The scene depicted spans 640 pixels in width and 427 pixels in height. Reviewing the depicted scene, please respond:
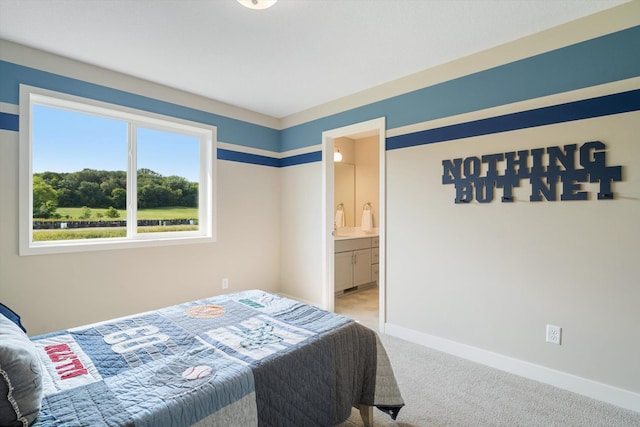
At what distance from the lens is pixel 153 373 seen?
1.33 meters

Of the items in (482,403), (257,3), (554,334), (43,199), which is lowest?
(482,403)

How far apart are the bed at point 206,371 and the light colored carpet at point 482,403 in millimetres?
317

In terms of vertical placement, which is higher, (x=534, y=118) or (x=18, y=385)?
(x=534, y=118)

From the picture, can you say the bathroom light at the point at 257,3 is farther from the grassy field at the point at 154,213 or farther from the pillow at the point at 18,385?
the grassy field at the point at 154,213

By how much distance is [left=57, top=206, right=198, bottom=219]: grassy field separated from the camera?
2.91 m

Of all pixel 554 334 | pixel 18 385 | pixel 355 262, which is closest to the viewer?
pixel 18 385

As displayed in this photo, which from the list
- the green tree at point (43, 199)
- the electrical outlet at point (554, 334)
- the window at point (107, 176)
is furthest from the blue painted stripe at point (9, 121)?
the electrical outlet at point (554, 334)

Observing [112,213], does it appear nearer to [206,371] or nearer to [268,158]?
[268,158]

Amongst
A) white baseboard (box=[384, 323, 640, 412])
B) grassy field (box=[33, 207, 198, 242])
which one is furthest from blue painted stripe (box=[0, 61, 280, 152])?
white baseboard (box=[384, 323, 640, 412])

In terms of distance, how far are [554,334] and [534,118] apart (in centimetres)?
163

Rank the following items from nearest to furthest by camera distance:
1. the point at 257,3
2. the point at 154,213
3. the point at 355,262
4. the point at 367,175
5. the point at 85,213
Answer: the point at 257,3
the point at 85,213
the point at 154,213
the point at 355,262
the point at 367,175

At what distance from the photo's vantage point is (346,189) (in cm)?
563

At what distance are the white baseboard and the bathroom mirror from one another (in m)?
2.79

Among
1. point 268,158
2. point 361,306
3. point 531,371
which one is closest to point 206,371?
point 531,371
